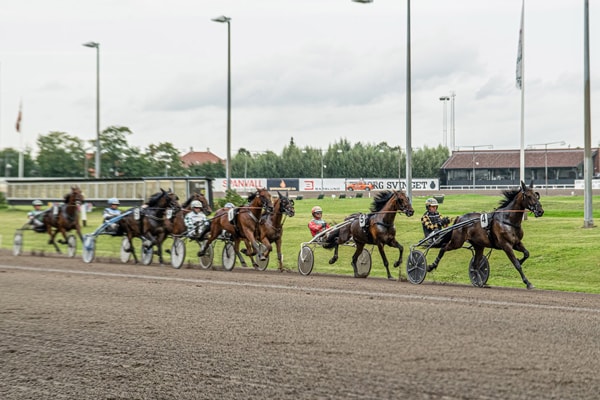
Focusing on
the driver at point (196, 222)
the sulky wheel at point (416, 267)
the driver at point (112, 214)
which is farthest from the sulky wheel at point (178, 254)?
the sulky wheel at point (416, 267)

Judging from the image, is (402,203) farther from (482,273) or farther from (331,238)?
(331,238)

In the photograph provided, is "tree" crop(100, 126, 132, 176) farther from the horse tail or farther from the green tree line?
the horse tail

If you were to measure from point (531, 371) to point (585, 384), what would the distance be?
1.89ft

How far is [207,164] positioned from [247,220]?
265ft

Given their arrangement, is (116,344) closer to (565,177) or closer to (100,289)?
(100,289)

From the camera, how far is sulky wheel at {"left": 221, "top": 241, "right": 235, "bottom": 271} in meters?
21.0

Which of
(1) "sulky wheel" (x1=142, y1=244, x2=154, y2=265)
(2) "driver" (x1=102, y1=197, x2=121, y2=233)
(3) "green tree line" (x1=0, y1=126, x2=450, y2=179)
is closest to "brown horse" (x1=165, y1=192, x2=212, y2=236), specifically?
(1) "sulky wheel" (x1=142, y1=244, x2=154, y2=265)

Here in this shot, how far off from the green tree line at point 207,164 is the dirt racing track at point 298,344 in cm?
4873

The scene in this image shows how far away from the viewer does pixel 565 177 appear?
9231 cm

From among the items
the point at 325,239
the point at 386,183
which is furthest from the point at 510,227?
the point at 386,183

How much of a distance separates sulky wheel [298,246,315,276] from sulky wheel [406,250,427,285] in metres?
3.18

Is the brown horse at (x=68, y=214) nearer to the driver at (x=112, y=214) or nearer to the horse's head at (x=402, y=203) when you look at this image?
the driver at (x=112, y=214)

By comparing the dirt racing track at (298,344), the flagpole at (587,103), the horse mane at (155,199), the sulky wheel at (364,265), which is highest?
the flagpole at (587,103)

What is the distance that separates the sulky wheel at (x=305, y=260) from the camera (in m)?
19.6
